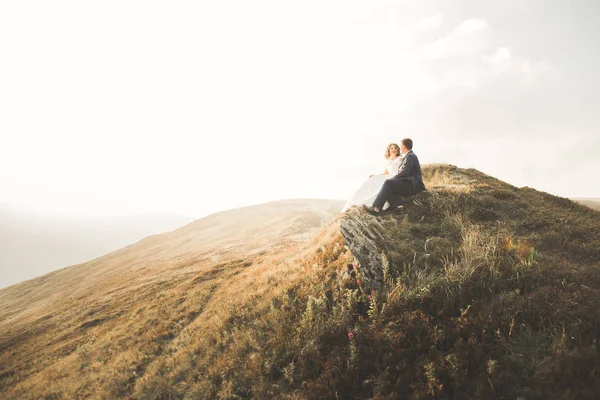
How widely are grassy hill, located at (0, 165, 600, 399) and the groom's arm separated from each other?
4.52 feet

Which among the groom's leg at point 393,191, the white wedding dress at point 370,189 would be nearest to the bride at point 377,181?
the white wedding dress at point 370,189

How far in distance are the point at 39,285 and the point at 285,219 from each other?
41041 mm

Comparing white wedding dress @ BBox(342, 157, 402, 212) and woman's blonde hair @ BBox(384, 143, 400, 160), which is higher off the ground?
woman's blonde hair @ BBox(384, 143, 400, 160)

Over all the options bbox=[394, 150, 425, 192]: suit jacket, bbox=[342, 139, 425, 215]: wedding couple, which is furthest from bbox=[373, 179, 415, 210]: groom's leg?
bbox=[394, 150, 425, 192]: suit jacket

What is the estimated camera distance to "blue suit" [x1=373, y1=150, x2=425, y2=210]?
33.4ft

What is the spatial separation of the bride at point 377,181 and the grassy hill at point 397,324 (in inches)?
71.1

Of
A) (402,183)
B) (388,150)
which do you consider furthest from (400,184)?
(388,150)

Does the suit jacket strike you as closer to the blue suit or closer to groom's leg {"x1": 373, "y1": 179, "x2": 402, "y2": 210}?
the blue suit

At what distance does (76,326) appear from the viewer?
51.4 ft

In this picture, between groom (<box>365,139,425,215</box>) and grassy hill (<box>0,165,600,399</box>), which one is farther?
groom (<box>365,139,425,215</box>)

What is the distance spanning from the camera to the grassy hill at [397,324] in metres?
3.98

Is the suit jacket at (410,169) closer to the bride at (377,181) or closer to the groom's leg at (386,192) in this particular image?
the groom's leg at (386,192)

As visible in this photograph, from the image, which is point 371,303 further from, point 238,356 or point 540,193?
point 540,193

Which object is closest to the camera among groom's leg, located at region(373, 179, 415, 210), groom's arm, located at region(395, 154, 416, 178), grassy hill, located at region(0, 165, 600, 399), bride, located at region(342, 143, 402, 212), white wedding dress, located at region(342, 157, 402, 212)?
grassy hill, located at region(0, 165, 600, 399)
